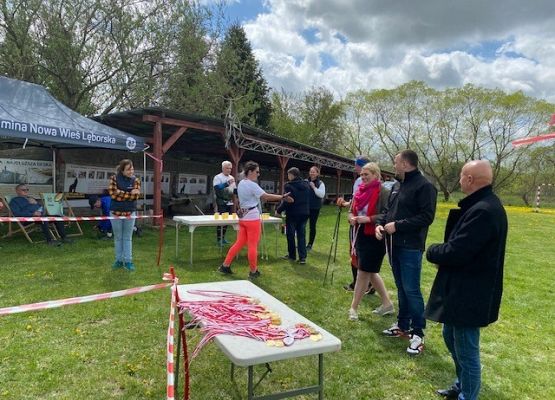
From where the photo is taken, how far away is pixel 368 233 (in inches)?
157

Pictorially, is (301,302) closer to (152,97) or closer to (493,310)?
(493,310)

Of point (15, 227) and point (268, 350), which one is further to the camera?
point (15, 227)

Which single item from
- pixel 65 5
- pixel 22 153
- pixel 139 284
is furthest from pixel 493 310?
pixel 65 5

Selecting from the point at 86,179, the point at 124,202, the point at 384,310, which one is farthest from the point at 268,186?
the point at 384,310

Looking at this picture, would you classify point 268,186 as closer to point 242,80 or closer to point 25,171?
point 242,80

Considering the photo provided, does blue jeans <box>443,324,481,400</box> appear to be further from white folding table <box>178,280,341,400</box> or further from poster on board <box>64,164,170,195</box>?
poster on board <box>64,164,170,195</box>

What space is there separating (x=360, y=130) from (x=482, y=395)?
37.4 meters

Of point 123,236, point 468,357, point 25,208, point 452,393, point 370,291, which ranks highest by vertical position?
point 25,208

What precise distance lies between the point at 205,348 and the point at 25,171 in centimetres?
830

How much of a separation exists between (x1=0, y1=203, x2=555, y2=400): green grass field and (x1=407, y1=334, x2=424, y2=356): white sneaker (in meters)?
0.07

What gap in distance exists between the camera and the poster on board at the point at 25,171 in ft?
29.6

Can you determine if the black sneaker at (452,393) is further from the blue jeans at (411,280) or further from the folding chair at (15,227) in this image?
the folding chair at (15,227)

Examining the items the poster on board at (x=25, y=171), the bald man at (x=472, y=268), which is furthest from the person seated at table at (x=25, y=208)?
the bald man at (x=472, y=268)

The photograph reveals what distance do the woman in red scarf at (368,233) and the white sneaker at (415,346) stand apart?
0.71 meters
